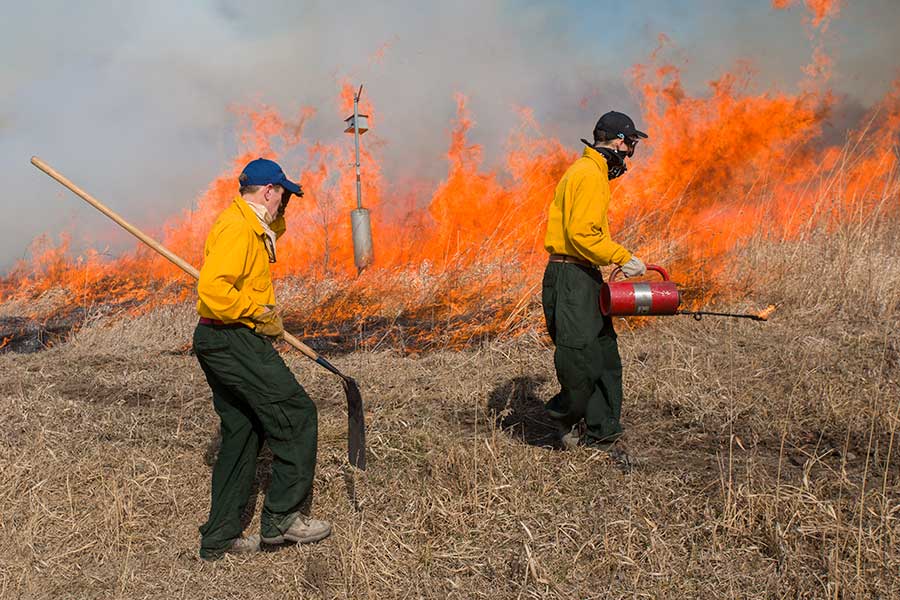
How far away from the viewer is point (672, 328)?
6535 millimetres

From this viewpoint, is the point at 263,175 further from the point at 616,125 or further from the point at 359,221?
the point at 359,221

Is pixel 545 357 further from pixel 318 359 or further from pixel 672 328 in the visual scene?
pixel 318 359

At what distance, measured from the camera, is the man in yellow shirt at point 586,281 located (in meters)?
3.48

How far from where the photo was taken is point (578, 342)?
139 inches

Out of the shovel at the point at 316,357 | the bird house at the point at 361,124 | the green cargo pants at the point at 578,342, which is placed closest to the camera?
the shovel at the point at 316,357

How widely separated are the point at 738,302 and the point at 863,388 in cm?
274

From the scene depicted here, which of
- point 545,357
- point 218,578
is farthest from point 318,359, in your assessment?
point 545,357

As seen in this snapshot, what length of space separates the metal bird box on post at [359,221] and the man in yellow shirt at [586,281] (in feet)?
34.8

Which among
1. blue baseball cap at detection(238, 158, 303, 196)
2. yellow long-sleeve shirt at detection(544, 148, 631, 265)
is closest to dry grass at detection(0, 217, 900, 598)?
yellow long-sleeve shirt at detection(544, 148, 631, 265)

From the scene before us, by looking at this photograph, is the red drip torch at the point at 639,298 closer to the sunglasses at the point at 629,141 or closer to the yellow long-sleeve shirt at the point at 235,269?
the sunglasses at the point at 629,141

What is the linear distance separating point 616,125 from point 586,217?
2.11 ft

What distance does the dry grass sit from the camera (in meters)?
2.68

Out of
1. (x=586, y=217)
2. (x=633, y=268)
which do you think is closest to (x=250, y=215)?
(x=586, y=217)

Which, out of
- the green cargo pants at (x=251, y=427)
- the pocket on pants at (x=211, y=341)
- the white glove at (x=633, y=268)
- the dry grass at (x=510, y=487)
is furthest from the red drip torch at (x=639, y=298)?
the pocket on pants at (x=211, y=341)
